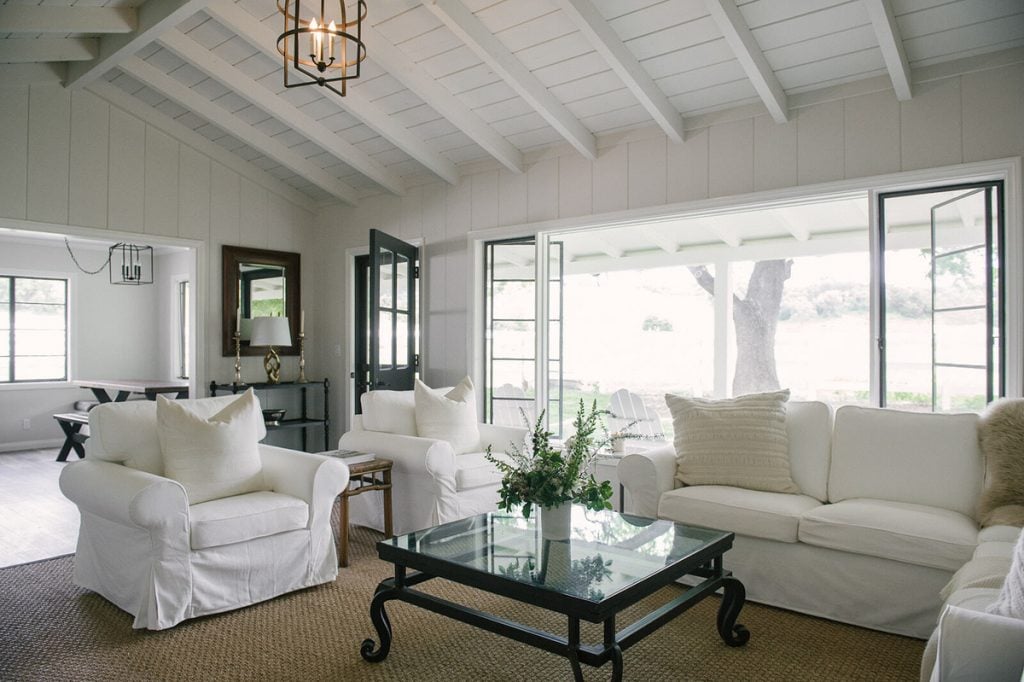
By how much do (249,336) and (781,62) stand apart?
481 cm

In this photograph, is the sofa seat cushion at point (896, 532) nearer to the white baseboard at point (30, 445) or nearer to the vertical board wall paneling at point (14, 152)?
the vertical board wall paneling at point (14, 152)

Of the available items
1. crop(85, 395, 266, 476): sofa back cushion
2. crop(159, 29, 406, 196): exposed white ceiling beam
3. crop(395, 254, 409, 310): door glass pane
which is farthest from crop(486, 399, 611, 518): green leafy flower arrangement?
crop(159, 29, 406, 196): exposed white ceiling beam

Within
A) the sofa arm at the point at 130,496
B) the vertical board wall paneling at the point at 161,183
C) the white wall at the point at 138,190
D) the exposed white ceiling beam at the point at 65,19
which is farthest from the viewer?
the vertical board wall paneling at the point at 161,183

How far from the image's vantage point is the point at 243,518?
3.08 m

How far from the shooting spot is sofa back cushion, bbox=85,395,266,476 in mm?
3289

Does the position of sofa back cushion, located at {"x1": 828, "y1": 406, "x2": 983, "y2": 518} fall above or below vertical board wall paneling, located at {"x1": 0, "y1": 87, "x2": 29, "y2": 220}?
below

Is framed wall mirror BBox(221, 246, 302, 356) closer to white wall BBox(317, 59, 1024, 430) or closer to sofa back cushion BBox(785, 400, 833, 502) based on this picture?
white wall BBox(317, 59, 1024, 430)

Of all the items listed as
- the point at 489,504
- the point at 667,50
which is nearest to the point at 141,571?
the point at 489,504

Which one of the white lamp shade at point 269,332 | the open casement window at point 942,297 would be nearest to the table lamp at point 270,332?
the white lamp shade at point 269,332

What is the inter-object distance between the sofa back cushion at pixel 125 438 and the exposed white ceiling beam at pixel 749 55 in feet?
10.3

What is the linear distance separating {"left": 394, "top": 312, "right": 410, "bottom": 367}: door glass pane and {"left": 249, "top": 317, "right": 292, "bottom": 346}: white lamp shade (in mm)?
1109

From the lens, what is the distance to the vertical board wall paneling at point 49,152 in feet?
16.8

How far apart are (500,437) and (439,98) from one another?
2223 mm

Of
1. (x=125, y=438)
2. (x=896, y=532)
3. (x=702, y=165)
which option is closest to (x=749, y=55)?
(x=702, y=165)
